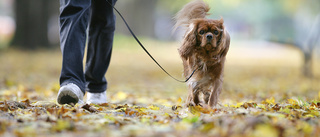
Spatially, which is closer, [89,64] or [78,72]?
[78,72]

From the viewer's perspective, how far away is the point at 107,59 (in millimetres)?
4434

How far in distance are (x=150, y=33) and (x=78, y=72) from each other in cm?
2927

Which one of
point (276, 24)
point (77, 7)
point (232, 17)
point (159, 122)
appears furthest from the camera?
point (232, 17)

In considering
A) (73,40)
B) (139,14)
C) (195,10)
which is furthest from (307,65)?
(139,14)

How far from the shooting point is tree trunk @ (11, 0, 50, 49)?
1622 cm

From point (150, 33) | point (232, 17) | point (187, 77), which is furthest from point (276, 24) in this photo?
point (187, 77)

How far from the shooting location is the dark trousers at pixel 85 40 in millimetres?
3797

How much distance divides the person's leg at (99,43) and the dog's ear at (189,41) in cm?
91

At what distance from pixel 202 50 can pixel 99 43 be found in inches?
48.0

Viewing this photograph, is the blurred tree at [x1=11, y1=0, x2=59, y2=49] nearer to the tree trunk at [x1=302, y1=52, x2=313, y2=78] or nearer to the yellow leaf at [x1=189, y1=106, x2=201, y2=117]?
the tree trunk at [x1=302, y1=52, x2=313, y2=78]

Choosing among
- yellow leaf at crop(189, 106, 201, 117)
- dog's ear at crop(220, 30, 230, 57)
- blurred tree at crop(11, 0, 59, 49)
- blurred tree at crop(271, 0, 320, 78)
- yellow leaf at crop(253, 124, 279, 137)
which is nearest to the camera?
yellow leaf at crop(253, 124, 279, 137)

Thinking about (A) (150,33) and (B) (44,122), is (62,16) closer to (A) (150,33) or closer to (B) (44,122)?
(B) (44,122)

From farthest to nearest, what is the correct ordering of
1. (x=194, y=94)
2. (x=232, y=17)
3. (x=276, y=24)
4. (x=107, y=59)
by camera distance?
(x=232, y=17) → (x=276, y=24) → (x=107, y=59) → (x=194, y=94)

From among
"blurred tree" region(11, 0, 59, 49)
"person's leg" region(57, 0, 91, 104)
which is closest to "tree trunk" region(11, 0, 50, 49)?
"blurred tree" region(11, 0, 59, 49)
